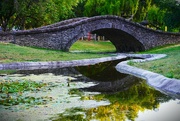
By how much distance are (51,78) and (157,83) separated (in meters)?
4.57

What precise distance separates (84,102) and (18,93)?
2.41 meters

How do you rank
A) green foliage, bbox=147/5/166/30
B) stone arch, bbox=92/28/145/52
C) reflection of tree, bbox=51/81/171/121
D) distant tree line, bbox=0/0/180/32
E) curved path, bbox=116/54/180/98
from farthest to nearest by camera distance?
green foliage, bbox=147/5/166/30 < stone arch, bbox=92/28/145/52 < distant tree line, bbox=0/0/180/32 < curved path, bbox=116/54/180/98 < reflection of tree, bbox=51/81/171/121

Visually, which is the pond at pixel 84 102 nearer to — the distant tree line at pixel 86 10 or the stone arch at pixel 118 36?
the stone arch at pixel 118 36

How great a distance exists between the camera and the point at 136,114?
8.62 metres

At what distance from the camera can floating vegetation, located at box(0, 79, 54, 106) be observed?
10039 mm

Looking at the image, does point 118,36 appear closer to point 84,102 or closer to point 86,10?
point 86,10

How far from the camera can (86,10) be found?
60.8 meters

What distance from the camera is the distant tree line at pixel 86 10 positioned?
39.1m

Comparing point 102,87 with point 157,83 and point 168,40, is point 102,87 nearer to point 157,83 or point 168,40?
point 157,83

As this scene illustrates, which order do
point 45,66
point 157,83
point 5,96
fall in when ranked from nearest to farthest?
point 5,96 < point 157,83 < point 45,66

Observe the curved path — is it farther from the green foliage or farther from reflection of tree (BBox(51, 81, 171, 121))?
the green foliage

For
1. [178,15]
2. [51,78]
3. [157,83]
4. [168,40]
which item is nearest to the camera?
[157,83]

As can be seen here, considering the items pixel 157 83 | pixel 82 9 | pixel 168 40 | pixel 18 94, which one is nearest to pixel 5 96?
pixel 18 94

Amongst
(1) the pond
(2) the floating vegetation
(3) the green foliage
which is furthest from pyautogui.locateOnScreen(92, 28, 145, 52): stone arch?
(2) the floating vegetation
